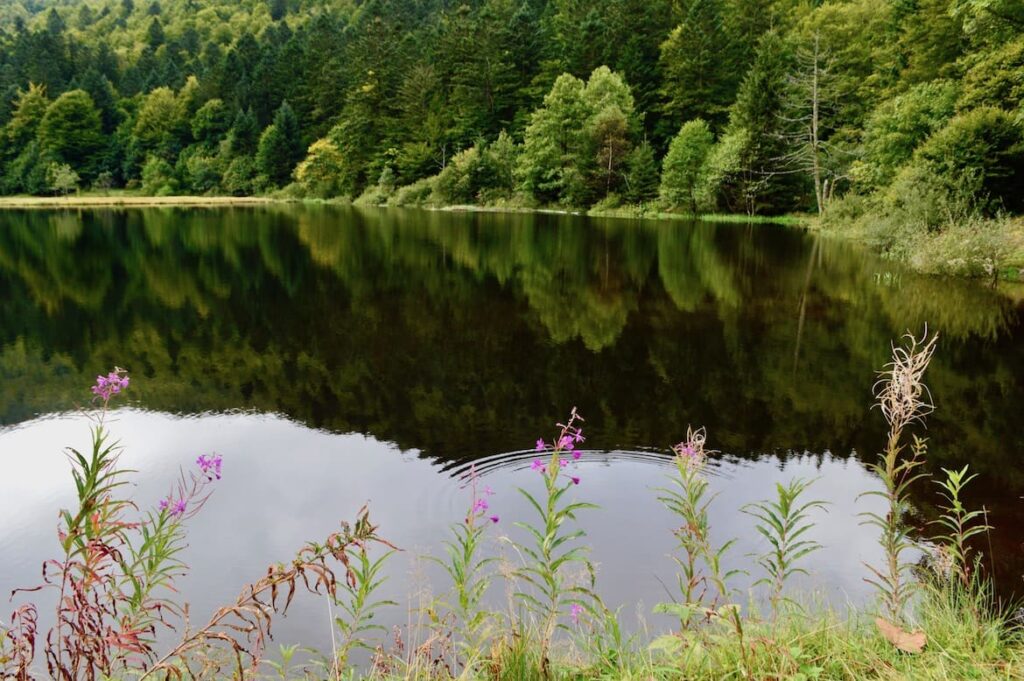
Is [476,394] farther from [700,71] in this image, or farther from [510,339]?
[700,71]

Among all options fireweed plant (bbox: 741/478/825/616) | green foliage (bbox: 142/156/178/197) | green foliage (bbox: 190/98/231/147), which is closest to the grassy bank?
green foliage (bbox: 142/156/178/197)

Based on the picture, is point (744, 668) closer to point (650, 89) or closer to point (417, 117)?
point (650, 89)

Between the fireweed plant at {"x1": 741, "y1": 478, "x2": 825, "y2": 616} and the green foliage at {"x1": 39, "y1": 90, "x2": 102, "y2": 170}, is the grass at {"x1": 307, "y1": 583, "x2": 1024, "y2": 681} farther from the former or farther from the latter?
the green foliage at {"x1": 39, "y1": 90, "x2": 102, "y2": 170}

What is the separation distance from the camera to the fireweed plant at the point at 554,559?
320 centimetres

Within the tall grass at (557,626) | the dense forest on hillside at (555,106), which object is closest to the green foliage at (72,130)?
the dense forest on hillside at (555,106)

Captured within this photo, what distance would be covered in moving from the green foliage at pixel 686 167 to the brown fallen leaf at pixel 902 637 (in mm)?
46317

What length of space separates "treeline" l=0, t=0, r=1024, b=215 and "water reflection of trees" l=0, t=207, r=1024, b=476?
10.2m

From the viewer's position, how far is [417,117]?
231ft

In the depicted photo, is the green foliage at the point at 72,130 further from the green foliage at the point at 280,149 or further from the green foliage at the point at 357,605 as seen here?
the green foliage at the point at 357,605

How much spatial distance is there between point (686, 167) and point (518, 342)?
1494 inches

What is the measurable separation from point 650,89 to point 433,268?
4565 centimetres

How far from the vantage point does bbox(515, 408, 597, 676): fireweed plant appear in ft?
10.5

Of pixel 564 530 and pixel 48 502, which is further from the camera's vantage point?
pixel 48 502

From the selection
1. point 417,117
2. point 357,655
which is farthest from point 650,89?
point 357,655
